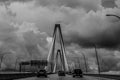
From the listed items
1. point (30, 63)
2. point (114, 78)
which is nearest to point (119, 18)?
point (114, 78)

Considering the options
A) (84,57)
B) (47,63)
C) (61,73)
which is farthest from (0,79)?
(47,63)

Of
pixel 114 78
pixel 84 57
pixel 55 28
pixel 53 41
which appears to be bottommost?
pixel 114 78

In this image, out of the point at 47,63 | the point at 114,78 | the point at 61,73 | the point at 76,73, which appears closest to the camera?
the point at 114,78

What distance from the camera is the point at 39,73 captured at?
157ft

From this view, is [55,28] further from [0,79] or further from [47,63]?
[0,79]

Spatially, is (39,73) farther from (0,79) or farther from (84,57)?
(84,57)

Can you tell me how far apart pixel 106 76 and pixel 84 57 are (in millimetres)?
31926

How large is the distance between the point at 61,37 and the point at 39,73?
202 feet

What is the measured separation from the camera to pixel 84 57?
7719 centimetres

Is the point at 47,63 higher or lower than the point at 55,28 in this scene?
lower

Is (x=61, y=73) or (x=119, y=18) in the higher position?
(x=119, y=18)

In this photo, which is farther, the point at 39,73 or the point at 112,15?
the point at 39,73

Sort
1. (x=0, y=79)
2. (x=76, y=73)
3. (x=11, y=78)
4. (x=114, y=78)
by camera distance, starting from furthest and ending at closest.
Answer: (x=76, y=73) < (x=114, y=78) < (x=11, y=78) < (x=0, y=79)

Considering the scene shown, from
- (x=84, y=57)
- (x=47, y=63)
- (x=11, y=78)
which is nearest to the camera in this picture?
(x=11, y=78)
